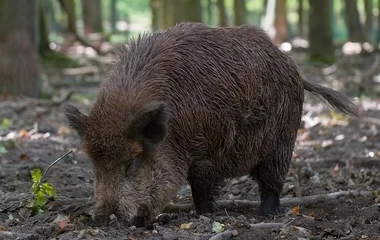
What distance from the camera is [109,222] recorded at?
503cm

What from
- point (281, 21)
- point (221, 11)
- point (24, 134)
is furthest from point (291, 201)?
point (221, 11)

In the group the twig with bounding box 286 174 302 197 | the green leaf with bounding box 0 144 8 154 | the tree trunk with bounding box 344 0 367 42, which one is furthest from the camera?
the tree trunk with bounding box 344 0 367 42

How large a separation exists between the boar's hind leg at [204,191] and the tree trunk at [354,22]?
21299mm

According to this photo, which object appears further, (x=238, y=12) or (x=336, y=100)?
(x=238, y=12)

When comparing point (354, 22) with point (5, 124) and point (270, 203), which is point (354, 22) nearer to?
point (5, 124)

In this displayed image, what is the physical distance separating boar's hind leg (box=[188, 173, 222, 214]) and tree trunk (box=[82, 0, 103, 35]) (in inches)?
1199

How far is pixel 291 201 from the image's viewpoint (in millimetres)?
6793

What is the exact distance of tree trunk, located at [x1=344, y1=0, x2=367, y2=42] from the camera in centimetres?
2631

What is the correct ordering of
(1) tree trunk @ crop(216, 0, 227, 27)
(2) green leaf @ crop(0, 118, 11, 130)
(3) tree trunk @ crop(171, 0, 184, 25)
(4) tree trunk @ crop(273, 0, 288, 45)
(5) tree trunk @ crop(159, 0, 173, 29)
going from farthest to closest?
(1) tree trunk @ crop(216, 0, 227, 27) → (4) tree trunk @ crop(273, 0, 288, 45) → (5) tree trunk @ crop(159, 0, 173, 29) → (3) tree trunk @ crop(171, 0, 184, 25) → (2) green leaf @ crop(0, 118, 11, 130)

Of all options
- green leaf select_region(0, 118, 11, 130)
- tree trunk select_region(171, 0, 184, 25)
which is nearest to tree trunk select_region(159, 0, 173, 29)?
tree trunk select_region(171, 0, 184, 25)

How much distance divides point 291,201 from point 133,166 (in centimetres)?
206

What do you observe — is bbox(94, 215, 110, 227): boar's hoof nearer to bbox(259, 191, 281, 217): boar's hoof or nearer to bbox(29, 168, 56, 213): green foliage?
bbox(29, 168, 56, 213): green foliage

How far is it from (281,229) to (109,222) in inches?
48.2

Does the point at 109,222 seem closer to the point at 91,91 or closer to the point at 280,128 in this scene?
the point at 280,128
